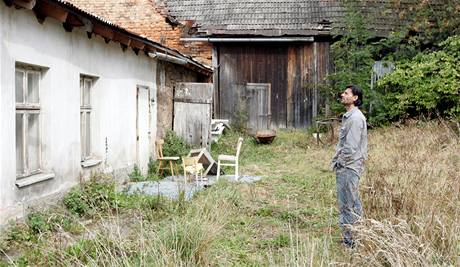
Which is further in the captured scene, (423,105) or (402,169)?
(423,105)

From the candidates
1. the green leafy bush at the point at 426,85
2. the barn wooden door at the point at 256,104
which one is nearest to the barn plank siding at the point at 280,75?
the barn wooden door at the point at 256,104

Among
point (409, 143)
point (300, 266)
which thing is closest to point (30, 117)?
point (300, 266)

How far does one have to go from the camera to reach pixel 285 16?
18.1 meters

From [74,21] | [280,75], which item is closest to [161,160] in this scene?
[74,21]

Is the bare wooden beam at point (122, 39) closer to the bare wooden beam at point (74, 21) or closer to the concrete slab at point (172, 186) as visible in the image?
the bare wooden beam at point (74, 21)

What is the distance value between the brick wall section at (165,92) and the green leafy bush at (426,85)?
22.6ft

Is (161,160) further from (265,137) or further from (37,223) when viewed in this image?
(37,223)

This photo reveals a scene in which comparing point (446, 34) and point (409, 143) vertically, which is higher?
point (446, 34)

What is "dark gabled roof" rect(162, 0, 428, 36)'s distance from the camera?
17.5 m

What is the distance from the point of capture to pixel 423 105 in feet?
49.6

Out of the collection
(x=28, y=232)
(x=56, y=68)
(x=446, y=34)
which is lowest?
(x=28, y=232)

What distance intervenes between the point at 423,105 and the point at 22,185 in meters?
12.5

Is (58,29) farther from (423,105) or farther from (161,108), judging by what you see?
(423,105)

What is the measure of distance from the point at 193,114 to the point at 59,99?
621 cm
